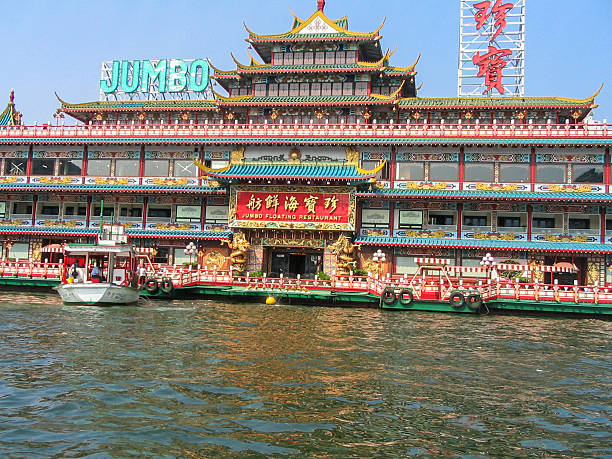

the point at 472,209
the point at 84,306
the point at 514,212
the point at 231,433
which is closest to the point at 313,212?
the point at 472,209

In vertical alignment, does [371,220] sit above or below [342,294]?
above

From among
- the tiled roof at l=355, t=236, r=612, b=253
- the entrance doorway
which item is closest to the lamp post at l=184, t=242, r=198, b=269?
the entrance doorway

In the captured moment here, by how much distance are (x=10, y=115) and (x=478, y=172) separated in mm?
38920

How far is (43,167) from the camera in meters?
44.7

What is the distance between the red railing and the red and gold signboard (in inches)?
164

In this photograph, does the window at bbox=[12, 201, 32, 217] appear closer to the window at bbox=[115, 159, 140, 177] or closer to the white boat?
the window at bbox=[115, 159, 140, 177]

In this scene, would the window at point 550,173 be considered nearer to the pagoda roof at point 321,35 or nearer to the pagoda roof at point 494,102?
the pagoda roof at point 494,102

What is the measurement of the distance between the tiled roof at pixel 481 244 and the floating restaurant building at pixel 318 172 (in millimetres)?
136

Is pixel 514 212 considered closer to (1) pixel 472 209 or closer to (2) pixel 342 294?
(1) pixel 472 209

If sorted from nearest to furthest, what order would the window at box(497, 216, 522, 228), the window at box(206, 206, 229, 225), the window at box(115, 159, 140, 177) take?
the window at box(497, 216, 522, 228), the window at box(206, 206, 229, 225), the window at box(115, 159, 140, 177)

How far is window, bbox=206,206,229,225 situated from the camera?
41.8 metres

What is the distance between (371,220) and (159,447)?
101 ft

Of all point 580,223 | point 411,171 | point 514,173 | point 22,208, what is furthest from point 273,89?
point 580,223

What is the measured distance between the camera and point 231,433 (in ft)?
35.5
